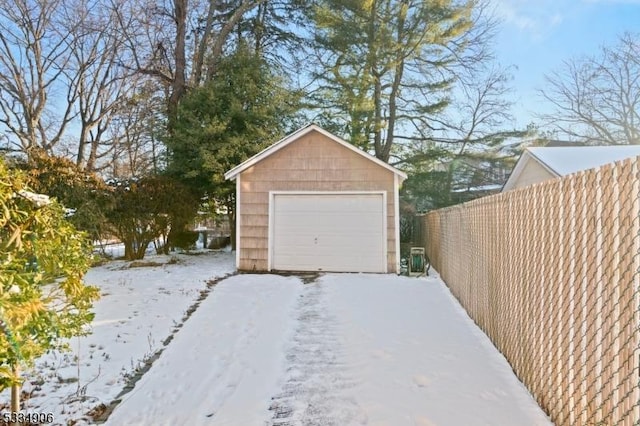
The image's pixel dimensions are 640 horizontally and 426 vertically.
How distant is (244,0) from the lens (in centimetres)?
1784

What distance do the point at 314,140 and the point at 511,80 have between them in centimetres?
1307

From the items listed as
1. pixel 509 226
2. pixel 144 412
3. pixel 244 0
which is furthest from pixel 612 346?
pixel 244 0

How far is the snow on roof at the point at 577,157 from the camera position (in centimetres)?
852

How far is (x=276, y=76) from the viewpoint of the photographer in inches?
616

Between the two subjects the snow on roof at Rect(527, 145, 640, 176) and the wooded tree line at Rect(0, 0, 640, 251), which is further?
the wooded tree line at Rect(0, 0, 640, 251)

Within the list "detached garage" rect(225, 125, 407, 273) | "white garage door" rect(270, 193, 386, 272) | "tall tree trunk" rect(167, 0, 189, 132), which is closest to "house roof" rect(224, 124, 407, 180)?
"detached garage" rect(225, 125, 407, 273)

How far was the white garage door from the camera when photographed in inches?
397

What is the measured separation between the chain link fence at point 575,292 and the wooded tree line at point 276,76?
11250mm

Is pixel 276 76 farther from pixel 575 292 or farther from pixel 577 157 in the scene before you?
pixel 575 292

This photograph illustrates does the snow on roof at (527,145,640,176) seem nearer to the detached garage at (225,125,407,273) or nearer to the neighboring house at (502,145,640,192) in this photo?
the neighboring house at (502,145,640,192)

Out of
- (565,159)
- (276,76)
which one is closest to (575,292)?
(565,159)

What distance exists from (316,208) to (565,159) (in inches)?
232

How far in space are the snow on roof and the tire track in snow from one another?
6.31m

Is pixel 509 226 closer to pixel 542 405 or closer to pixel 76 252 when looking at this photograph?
pixel 542 405
